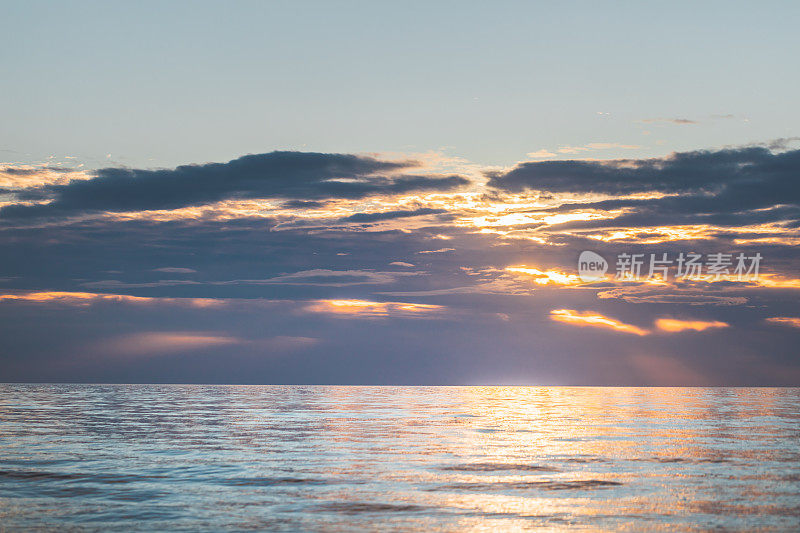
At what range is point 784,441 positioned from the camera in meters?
50.1

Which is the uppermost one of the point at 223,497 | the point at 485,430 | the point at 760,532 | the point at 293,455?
the point at 760,532

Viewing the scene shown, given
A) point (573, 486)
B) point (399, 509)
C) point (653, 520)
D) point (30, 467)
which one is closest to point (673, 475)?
point (573, 486)

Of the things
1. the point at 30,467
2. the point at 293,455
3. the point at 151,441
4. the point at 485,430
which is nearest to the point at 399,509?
the point at 293,455

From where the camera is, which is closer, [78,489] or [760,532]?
[760,532]

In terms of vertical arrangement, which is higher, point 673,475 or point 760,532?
point 760,532

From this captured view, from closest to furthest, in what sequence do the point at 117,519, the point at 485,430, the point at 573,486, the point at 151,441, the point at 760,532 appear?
the point at 760,532
the point at 117,519
the point at 573,486
the point at 151,441
the point at 485,430

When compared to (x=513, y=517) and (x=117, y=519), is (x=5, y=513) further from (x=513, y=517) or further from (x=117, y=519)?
(x=513, y=517)

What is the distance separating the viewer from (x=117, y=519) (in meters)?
23.4

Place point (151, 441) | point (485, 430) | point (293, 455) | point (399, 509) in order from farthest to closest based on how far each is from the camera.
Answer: point (485, 430), point (151, 441), point (293, 455), point (399, 509)

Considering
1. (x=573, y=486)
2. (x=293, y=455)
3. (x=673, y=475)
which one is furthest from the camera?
(x=293, y=455)

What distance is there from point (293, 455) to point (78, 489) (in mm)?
13053

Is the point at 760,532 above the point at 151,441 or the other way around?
above

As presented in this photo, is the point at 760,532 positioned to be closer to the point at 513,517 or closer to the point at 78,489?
the point at 513,517

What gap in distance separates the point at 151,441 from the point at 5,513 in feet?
76.7
